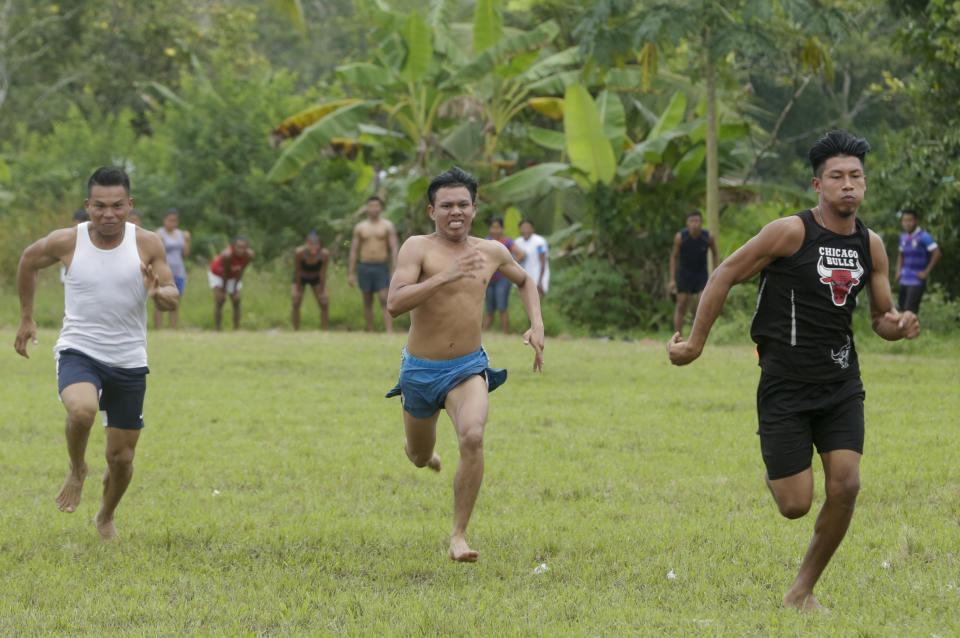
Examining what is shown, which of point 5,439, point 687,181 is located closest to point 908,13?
point 687,181

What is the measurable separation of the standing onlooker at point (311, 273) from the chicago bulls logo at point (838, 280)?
666 inches

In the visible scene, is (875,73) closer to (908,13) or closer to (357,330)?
(908,13)

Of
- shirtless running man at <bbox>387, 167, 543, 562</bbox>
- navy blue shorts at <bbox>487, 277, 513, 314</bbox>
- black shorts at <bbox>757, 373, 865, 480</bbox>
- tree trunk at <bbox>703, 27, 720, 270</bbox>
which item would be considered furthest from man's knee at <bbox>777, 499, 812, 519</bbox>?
navy blue shorts at <bbox>487, 277, 513, 314</bbox>

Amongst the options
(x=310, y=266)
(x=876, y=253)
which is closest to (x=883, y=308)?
(x=876, y=253)

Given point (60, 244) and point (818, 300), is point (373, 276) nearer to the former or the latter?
point (60, 244)

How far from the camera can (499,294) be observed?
21.6m

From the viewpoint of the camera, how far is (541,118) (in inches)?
1217

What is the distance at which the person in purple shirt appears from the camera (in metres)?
18.4

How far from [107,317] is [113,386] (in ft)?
1.26

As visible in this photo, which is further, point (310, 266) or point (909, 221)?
point (310, 266)

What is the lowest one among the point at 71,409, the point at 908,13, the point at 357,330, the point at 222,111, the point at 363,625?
the point at 357,330

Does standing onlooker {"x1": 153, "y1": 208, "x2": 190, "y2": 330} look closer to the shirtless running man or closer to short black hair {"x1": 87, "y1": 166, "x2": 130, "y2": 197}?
short black hair {"x1": 87, "y1": 166, "x2": 130, "y2": 197}

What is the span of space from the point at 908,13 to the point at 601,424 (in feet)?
39.6

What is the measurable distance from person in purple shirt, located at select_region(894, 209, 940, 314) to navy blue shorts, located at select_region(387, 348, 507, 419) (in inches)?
515
